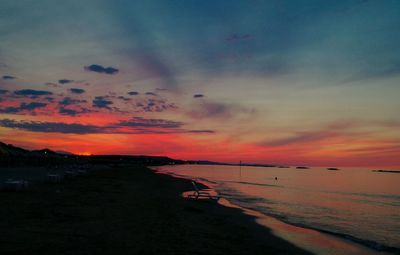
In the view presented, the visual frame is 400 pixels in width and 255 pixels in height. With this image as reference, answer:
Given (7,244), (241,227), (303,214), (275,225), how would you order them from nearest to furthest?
1. (7,244)
2. (241,227)
3. (275,225)
4. (303,214)

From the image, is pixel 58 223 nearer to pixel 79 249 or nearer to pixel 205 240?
pixel 79 249

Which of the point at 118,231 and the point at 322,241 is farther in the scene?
the point at 322,241

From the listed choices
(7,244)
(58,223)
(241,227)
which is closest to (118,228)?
(58,223)

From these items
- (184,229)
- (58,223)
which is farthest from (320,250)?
(58,223)

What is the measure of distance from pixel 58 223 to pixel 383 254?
13.0m

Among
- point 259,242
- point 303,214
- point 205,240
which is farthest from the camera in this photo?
point 303,214

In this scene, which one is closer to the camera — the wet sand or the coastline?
the wet sand

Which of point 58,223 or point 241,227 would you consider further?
point 241,227

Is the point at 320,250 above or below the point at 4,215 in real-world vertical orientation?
below

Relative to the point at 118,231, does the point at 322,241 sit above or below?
below

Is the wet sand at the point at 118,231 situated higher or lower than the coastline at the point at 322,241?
higher

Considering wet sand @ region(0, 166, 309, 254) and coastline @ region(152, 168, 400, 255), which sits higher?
wet sand @ region(0, 166, 309, 254)

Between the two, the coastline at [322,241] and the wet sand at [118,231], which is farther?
the coastline at [322,241]

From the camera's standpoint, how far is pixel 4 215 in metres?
13.2
